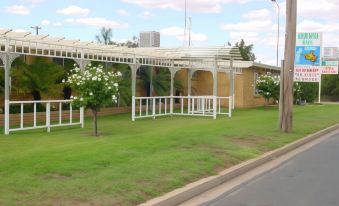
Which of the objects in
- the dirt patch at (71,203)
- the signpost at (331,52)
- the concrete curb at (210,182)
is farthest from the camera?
the signpost at (331,52)

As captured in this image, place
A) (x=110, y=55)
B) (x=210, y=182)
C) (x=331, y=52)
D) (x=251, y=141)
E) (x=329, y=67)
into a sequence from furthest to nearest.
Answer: (x=331, y=52)
(x=329, y=67)
(x=110, y=55)
(x=251, y=141)
(x=210, y=182)

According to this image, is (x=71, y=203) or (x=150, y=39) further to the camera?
(x=150, y=39)

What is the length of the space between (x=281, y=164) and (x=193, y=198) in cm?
447

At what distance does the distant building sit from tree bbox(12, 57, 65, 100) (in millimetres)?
13082

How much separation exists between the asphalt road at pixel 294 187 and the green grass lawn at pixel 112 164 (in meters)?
0.87

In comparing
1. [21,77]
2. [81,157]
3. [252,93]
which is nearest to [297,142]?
[81,157]

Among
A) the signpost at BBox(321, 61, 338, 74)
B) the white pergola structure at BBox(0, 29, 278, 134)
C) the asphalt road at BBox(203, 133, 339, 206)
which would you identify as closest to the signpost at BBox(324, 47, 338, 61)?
the signpost at BBox(321, 61, 338, 74)

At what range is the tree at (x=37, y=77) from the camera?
21297 mm

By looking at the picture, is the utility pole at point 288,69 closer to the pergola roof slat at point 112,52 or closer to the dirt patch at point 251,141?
the dirt patch at point 251,141

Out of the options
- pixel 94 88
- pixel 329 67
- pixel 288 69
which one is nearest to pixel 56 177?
pixel 94 88

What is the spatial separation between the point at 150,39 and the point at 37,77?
14.9 metres

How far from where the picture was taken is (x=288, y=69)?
727 inches

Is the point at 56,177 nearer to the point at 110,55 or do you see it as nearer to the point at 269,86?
the point at 110,55

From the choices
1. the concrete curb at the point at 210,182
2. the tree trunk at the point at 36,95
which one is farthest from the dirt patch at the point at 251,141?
the tree trunk at the point at 36,95
